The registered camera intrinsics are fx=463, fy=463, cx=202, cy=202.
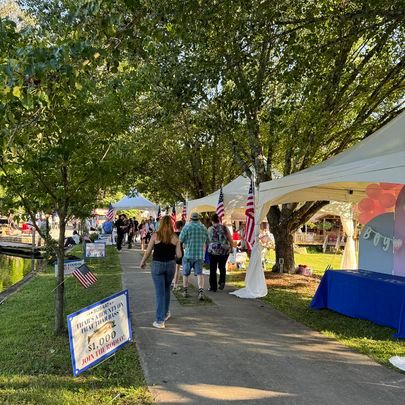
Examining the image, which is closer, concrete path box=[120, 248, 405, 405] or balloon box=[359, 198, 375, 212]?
concrete path box=[120, 248, 405, 405]

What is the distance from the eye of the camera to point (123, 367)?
5.35m

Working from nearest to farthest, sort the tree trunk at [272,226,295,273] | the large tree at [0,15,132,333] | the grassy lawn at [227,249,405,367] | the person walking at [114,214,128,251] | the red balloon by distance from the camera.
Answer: the large tree at [0,15,132,333] → the grassy lawn at [227,249,405,367] → the red balloon → the tree trunk at [272,226,295,273] → the person walking at [114,214,128,251]

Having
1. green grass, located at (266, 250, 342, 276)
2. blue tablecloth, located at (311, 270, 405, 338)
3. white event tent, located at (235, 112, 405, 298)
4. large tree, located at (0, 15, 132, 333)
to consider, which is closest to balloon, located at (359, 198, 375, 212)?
white event tent, located at (235, 112, 405, 298)

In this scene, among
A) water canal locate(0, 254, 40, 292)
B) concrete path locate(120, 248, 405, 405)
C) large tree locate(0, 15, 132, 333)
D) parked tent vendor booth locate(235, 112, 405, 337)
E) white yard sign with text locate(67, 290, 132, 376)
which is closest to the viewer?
concrete path locate(120, 248, 405, 405)

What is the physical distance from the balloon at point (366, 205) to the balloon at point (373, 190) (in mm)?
115

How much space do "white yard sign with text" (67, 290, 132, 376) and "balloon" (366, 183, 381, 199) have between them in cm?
616

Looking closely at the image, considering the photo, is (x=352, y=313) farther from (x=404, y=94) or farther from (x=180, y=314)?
(x=404, y=94)

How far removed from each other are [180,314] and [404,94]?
30.7ft

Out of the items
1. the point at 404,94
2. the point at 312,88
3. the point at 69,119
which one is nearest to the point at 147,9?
the point at 69,119

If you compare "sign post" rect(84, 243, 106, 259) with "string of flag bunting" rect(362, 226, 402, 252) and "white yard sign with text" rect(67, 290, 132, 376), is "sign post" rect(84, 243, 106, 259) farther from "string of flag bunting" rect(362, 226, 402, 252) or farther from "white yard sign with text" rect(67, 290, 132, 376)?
"white yard sign with text" rect(67, 290, 132, 376)

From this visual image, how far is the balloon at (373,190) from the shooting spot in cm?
964

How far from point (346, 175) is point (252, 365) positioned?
3.17 meters

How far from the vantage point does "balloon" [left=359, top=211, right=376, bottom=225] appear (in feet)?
32.0

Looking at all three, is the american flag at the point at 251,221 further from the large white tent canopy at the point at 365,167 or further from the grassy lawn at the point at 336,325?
the grassy lawn at the point at 336,325
